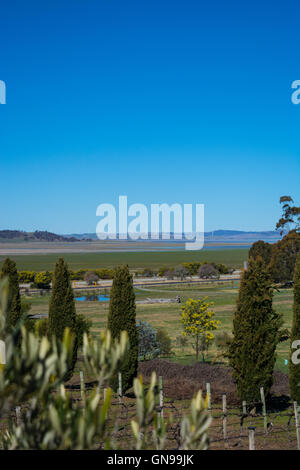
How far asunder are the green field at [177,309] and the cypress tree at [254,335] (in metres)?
8.84

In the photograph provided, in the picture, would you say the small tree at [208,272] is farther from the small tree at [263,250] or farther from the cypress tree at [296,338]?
the cypress tree at [296,338]

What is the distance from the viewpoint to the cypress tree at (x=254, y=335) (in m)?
13.0

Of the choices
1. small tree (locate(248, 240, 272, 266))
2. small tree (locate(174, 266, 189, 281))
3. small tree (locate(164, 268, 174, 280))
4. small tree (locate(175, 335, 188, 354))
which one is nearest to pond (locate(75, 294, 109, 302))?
small tree (locate(248, 240, 272, 266))

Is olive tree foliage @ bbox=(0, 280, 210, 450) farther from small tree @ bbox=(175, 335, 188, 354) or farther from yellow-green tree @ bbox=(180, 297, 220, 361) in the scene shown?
small tree @ bbox=(175, 335, 188, 354)

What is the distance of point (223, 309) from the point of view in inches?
1603

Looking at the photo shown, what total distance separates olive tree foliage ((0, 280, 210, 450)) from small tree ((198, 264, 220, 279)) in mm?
71247

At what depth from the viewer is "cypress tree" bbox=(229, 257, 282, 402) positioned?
13.0 m

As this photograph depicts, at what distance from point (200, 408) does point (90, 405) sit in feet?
2.82

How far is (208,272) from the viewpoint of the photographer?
244ft

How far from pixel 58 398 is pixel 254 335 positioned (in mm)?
10468

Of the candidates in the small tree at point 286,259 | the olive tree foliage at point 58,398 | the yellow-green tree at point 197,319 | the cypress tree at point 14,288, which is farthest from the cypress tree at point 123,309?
the small tree at point 286,259

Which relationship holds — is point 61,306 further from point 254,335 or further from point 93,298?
point 93,298

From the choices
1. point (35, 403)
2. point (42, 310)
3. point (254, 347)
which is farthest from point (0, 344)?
point (42, 310)
